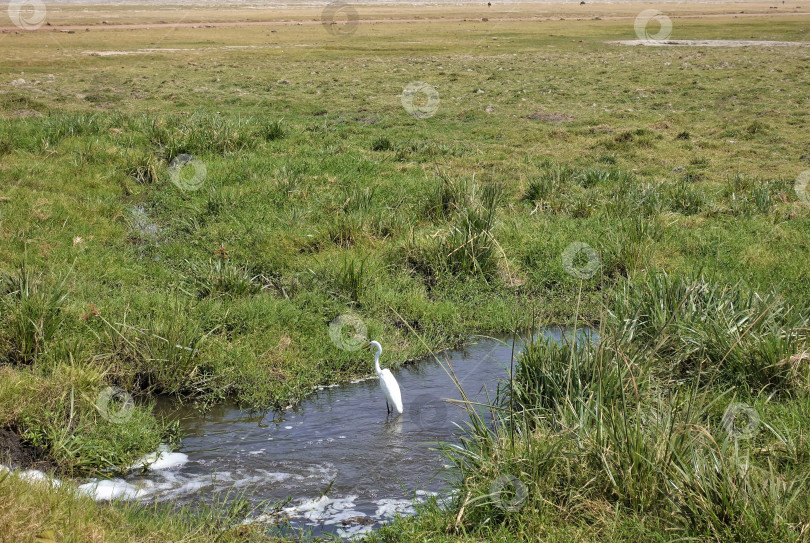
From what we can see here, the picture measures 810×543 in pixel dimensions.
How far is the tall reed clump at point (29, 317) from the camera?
754cm

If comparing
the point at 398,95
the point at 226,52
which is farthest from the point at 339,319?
the point at 226,52

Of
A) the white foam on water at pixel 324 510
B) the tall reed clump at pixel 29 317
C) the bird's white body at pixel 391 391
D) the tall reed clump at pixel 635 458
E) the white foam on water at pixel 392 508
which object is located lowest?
the white foam on water at pixel 392 508

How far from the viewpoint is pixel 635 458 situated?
492 cm

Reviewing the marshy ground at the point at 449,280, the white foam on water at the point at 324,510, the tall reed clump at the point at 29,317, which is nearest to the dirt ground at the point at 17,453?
the marshy ground at the point at 449,280

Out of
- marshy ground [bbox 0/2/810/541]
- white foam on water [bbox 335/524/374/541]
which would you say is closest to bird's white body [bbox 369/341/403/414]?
marshy ground [bbox 0/2/810/541]

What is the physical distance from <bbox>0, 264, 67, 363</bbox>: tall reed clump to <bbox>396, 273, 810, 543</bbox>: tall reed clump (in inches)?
164

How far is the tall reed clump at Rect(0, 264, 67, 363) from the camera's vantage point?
7.54 meters

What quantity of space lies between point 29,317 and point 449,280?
16.3 ft

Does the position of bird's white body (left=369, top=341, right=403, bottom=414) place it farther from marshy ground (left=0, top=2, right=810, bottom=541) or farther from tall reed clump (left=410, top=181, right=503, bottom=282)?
tall reed clump (left=410, top=181, right=503, bottom=282)

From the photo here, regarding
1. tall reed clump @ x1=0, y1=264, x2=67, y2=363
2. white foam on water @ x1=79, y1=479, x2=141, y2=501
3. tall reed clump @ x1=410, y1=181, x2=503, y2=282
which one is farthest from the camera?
tall reed clump @ x1=410, y1=181, x2=503, y2=282

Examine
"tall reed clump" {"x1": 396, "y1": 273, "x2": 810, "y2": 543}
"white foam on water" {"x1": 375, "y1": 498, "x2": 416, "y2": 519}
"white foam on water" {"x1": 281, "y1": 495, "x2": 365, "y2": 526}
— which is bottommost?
"white foam on water" {"x1": 375, "y1": 498, "x2": 416, "y2": 519}

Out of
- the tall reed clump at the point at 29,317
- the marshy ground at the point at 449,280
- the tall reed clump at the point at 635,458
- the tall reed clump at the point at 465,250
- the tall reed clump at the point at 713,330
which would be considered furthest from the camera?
the tall reed clump at the point at 465,250

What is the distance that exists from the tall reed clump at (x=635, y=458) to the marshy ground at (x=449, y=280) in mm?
25

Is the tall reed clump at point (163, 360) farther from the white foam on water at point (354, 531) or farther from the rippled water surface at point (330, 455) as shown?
the white foam on water at point (354, 531)
